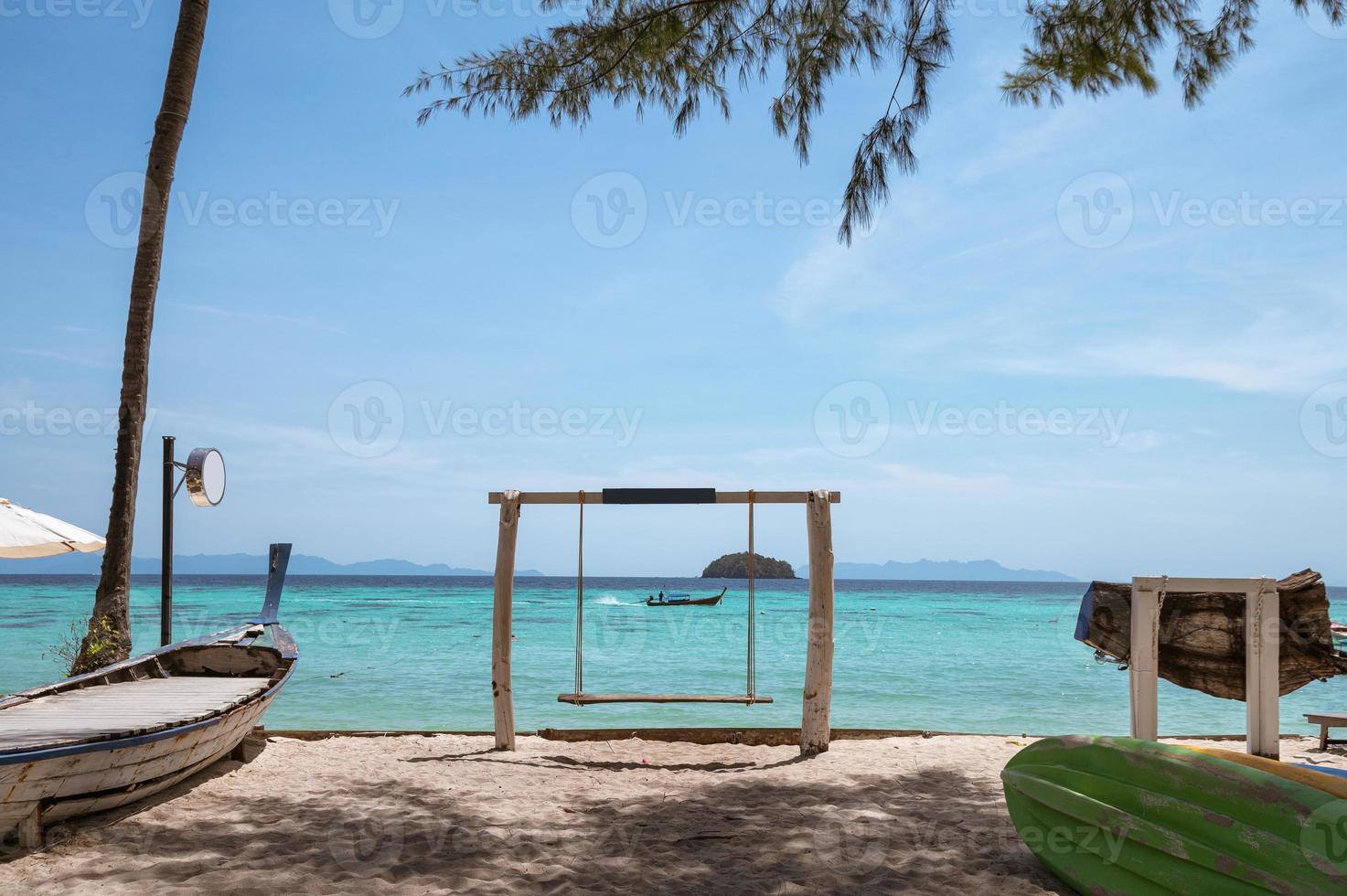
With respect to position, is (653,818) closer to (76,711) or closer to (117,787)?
(117,787)

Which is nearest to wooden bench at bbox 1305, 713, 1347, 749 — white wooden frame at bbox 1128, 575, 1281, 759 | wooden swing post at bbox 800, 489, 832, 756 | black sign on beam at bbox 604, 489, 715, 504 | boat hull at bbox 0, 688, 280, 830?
white wooden frame at bbox 1128, 575, 1281, 759

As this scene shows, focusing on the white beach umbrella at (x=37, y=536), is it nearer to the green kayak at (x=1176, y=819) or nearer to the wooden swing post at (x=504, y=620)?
the wooden swing post at (x=504, y=620)

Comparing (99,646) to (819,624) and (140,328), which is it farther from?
(819,624)

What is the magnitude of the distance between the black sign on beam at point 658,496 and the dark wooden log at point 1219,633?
8.34ft

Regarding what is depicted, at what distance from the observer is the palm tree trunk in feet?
21.2

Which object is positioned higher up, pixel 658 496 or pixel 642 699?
pixel 658 496

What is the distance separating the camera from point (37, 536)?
18.9ft

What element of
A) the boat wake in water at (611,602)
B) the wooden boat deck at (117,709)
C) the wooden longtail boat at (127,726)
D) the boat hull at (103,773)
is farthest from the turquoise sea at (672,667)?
the boat hull at (103,773)

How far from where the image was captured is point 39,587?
51312 millimetres

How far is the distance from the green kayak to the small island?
62928 mm

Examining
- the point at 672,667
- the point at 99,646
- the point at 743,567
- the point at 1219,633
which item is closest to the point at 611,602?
the point at 672,667

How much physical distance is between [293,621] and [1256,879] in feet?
103

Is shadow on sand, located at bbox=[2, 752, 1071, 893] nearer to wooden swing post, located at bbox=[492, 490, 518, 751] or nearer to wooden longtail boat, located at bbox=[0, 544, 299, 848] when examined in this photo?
wooden longtail boat, located at bbox=[0, 544, 299, 848]

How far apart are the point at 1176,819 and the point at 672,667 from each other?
1667cm
